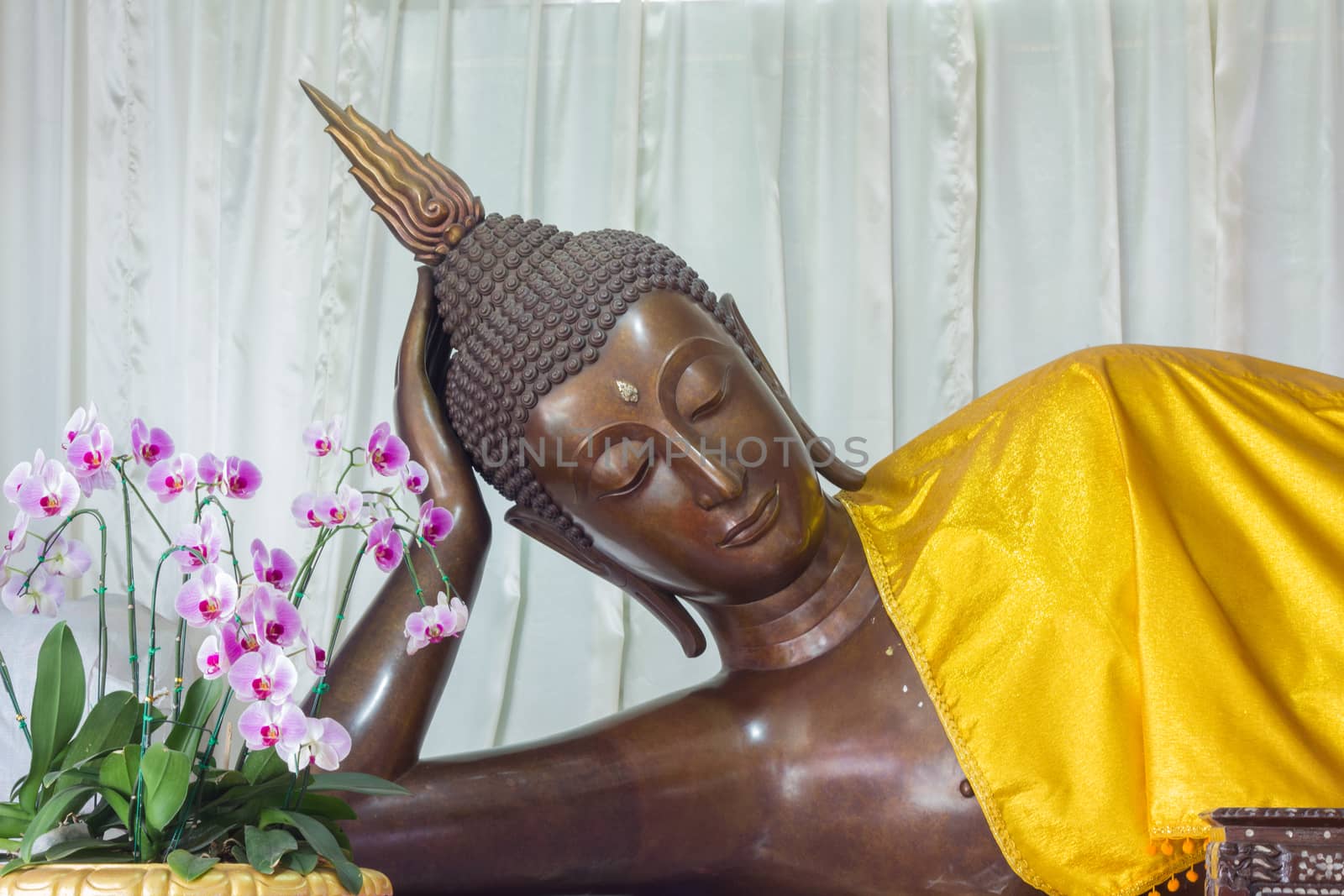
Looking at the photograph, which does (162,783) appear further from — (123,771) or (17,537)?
(17,537)

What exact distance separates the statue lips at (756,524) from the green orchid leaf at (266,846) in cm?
70

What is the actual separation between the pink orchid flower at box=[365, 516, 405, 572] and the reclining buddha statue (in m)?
0.47

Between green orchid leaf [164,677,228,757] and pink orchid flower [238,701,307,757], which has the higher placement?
pink orchid flower [238,701,307,757]

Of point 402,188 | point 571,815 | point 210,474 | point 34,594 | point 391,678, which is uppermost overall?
point 402,188

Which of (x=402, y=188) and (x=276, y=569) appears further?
(x=402, y=188)

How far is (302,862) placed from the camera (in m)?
0.91

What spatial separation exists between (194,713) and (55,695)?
100 millimetres

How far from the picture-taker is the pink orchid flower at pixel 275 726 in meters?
0.88

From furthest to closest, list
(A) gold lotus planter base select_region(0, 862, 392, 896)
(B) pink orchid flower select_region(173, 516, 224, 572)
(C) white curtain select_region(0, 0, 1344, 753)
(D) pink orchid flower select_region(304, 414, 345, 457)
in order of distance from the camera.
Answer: (C) white curtain select_region(0, 0, 1344, 753), (D) pink orchid flower select_region(304, 414, 345, 457), (B) pink orchid flower select_region(173, 516, 224, 572), (A) gold lotus planter base select_region(0, 862, 392, 896)

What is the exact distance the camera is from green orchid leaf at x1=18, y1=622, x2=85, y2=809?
3.14 feet

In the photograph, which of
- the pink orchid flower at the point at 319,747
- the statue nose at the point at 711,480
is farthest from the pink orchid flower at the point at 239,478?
the statue nose at the point at 711,480

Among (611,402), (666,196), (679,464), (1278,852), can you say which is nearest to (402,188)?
(611,402)

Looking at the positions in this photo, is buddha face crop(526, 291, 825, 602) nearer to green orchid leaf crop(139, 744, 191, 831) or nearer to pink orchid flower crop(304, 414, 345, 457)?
pink orchid flower crop(304, 414, 345, 457)

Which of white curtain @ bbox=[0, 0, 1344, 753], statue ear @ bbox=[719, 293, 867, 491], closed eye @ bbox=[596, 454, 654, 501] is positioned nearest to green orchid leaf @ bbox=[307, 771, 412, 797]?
closed eye @ bbox=[596, 454, 654, 501]
